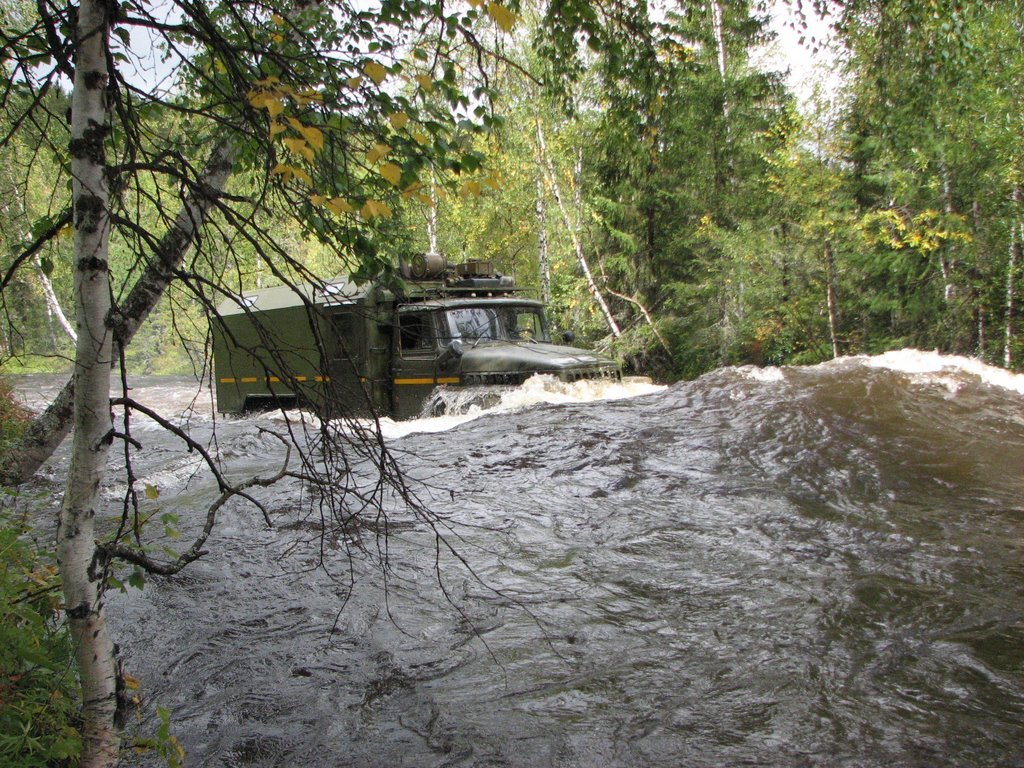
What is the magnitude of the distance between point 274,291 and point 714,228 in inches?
385

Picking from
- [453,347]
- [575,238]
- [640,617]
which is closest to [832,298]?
[575,238]

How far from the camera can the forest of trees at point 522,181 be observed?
2.28 m

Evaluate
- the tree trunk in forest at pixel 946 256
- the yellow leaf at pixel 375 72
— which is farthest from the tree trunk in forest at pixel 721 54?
the yellow leaf at pixel 375 72

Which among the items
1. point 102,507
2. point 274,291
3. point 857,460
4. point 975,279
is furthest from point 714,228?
point 102,507

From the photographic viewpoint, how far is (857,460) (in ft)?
21.3

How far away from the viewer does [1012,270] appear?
12.1 meters

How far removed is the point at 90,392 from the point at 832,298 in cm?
1655

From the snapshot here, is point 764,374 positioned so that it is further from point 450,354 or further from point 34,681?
point 34,681

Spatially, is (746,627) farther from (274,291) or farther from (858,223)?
(858,223)

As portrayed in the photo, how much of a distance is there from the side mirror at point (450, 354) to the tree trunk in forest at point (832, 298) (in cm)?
989

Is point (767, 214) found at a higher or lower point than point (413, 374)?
higher

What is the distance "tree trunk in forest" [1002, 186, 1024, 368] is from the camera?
12023 millimetres

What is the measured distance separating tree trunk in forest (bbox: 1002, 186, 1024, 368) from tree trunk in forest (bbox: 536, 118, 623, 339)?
8.22 meters

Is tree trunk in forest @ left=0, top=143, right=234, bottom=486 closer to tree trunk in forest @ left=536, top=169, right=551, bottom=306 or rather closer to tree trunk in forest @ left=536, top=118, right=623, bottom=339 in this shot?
tree trunk in forest @ left=536, top=118, right=623, bottom=339
